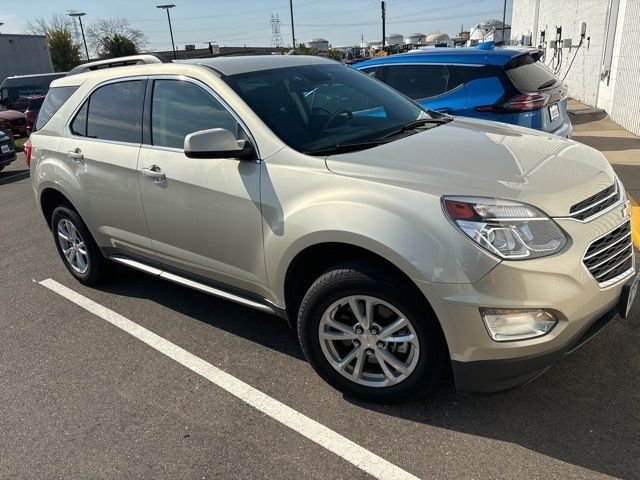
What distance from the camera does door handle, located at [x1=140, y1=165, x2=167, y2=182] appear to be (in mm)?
3371

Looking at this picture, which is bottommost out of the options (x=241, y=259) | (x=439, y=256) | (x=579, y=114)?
(x=579, y=114)

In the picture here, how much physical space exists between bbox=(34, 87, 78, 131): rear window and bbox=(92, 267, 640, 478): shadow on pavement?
2.77 m

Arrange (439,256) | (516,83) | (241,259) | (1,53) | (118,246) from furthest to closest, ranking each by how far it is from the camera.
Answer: (1,53)
(516,83)
(118,246)
(241,259)
(439,256)

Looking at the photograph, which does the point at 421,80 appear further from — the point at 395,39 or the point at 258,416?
the point at 395,39

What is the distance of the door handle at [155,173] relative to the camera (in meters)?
→ 3.37

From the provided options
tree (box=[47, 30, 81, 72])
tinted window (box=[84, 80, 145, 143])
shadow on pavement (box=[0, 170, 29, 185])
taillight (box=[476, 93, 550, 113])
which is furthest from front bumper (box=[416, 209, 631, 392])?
tree (box=[47, 30, 81, 72])

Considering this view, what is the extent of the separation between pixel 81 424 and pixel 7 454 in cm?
36

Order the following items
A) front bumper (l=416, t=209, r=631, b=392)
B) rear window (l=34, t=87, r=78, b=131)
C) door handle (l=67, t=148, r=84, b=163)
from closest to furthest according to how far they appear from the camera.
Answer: front bumper (l=416, t=209, r=631, b=392) → door handle (l=67, t=148, r=84, b=163) → rear window (l=34, t=87, r=78, b=131)

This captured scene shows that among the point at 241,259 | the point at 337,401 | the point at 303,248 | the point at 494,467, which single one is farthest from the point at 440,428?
the point at 241,259

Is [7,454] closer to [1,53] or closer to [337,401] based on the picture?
[337,401]

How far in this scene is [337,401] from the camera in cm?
294

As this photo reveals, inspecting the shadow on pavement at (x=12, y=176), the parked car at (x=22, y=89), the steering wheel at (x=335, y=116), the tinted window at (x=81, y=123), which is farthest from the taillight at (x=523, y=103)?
the parked car at (x=22, y=89)

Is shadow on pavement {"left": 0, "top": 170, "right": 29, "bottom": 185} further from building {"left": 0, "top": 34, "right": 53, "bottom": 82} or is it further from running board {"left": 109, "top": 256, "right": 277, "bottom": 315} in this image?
building {"left": 0, "top": 34, "right": 53, "bottom": 82}

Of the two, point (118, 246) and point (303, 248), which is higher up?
point (303, 248)
